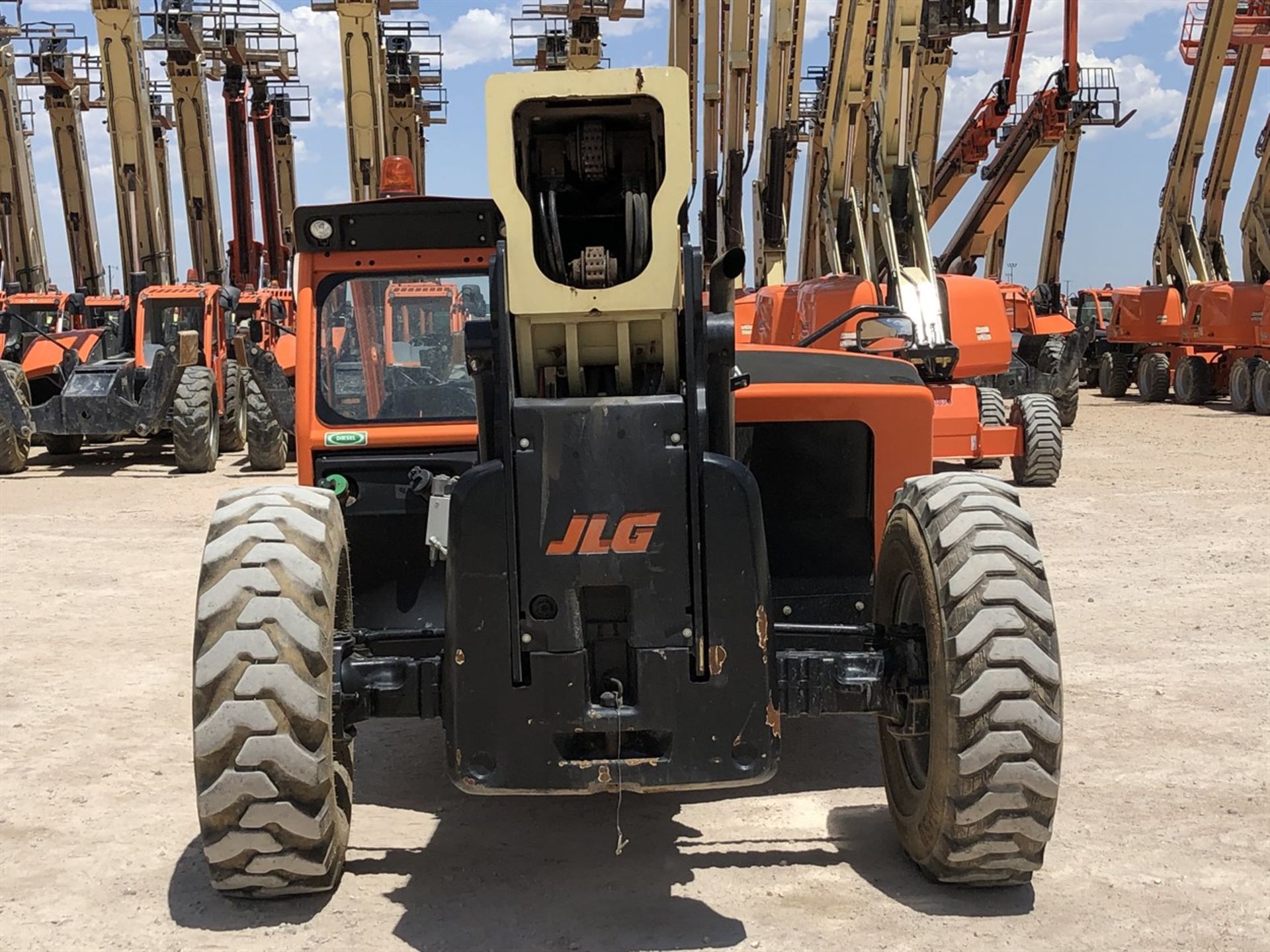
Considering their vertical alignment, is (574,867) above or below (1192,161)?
below

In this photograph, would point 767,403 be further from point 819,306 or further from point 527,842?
point 819,306

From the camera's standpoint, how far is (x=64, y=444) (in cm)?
1812

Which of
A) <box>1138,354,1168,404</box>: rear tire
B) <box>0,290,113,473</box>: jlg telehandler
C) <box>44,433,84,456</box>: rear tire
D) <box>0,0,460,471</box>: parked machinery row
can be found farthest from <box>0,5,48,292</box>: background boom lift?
<box>1138,354,1168,404</box>: rear tire

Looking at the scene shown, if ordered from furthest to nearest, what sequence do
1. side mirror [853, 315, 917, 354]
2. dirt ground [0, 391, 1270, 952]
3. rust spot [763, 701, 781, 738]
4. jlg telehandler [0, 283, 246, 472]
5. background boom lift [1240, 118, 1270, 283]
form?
background boom lift [1240, 118, 1270, 283] → jlg telehandler [0, 283, 246, 472] → side mirror [853, 315, 917, 354] → dirt ground [0, 391, 1270, 952] → rust spot [763, 701, 781, 738]

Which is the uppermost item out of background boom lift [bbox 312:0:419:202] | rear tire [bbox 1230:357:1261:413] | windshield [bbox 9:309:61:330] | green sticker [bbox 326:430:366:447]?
background boom lift [bbox 312:0:419:202]

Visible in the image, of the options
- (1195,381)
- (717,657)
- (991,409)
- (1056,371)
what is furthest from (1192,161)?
(717,657)

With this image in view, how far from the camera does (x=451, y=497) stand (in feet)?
12.8

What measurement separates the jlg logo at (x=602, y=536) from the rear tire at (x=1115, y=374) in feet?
84.6

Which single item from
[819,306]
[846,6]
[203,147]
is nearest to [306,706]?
[819,306]

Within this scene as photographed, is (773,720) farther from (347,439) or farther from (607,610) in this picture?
(347,439)

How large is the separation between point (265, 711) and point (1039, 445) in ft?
35.7

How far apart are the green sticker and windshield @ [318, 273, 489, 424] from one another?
0.22 feet

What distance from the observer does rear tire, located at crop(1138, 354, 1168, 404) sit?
84.7 feet

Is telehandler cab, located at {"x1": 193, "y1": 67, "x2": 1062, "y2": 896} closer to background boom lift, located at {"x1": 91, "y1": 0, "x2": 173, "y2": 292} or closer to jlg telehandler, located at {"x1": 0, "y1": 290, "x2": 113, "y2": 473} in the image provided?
jlg telehandler, located at {"x1": 0, "y1": 290, "x2": 113, "y2": 473}
